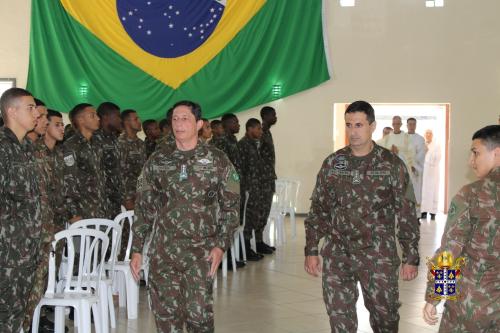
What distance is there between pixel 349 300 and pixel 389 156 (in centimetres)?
80

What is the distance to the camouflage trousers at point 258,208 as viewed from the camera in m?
8.03

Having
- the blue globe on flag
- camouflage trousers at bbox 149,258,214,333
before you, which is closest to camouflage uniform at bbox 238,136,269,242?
the blue globe on flag

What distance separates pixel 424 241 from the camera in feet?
30.4

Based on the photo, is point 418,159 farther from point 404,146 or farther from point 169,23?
point 169,23

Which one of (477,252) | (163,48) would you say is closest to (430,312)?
(477,252)

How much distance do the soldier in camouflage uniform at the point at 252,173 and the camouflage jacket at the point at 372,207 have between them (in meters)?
4.38

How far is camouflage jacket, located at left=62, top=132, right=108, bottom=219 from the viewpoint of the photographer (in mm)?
4930

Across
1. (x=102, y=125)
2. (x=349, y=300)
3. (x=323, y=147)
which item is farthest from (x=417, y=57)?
(x=349, y=300)

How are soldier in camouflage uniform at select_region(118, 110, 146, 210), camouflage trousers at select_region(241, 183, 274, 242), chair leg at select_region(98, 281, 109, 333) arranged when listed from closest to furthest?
chair leg at select_region(98, 281, 109, 333) → soldier in camouflage uniform at select_region(118, 110, 146, 210) → camouflage trousers at select_region(241, 183, 274, 242)

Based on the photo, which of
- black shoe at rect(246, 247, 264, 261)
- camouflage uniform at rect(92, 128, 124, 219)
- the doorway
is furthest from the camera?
the doorway

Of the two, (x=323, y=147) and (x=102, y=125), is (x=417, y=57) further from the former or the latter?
(x=102, y=125)

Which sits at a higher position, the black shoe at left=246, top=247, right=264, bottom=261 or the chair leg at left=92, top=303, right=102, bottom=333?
the chair leg at left=92, top=303, right=102, bottom=333

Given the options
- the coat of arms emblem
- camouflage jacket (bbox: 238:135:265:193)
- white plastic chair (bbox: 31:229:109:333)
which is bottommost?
white plastic chair (bbox: 31:229:109:333)

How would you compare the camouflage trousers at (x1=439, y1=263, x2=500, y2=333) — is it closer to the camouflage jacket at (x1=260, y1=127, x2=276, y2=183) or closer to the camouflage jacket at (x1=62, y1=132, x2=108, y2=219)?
the camouflage jacket at (x1=62, y1=132, x2=108, y2=219)
